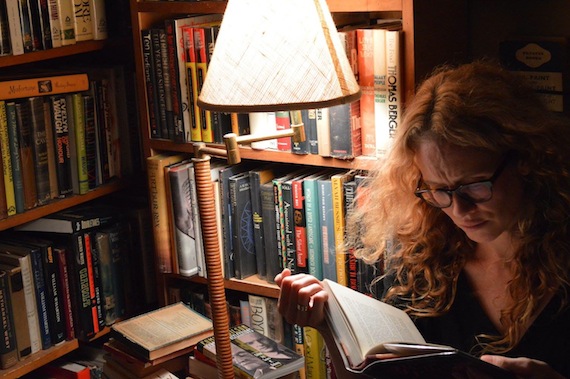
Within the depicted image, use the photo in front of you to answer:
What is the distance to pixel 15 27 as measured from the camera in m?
1.84

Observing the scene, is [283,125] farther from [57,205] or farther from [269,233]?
[57,205]

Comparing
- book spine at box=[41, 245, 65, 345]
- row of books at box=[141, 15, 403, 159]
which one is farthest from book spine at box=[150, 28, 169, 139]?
book spine at box=[41, 245, 65, 345]

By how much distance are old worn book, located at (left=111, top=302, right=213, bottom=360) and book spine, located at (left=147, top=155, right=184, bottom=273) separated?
0.14 meters

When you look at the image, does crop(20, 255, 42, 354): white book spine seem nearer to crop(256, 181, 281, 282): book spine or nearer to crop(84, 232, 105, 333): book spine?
crop(84, 232, 105, 333): book spine

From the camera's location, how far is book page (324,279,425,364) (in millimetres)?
1273

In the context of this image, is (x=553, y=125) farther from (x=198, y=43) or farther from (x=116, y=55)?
(x=116, y=55)

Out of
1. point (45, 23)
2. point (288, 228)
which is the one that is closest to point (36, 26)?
point (45, 23)

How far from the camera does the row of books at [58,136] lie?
6.20 feet

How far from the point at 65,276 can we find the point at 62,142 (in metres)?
0.33

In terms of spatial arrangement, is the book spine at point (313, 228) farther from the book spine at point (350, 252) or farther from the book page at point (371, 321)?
the book page at point (371, 321)

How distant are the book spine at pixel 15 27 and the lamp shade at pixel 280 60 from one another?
651 millimetres

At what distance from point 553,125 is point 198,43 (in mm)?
801

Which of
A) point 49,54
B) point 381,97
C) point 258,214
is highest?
point 49,54

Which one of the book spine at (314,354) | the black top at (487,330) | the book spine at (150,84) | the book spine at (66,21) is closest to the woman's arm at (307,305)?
the black top at (487,330)
